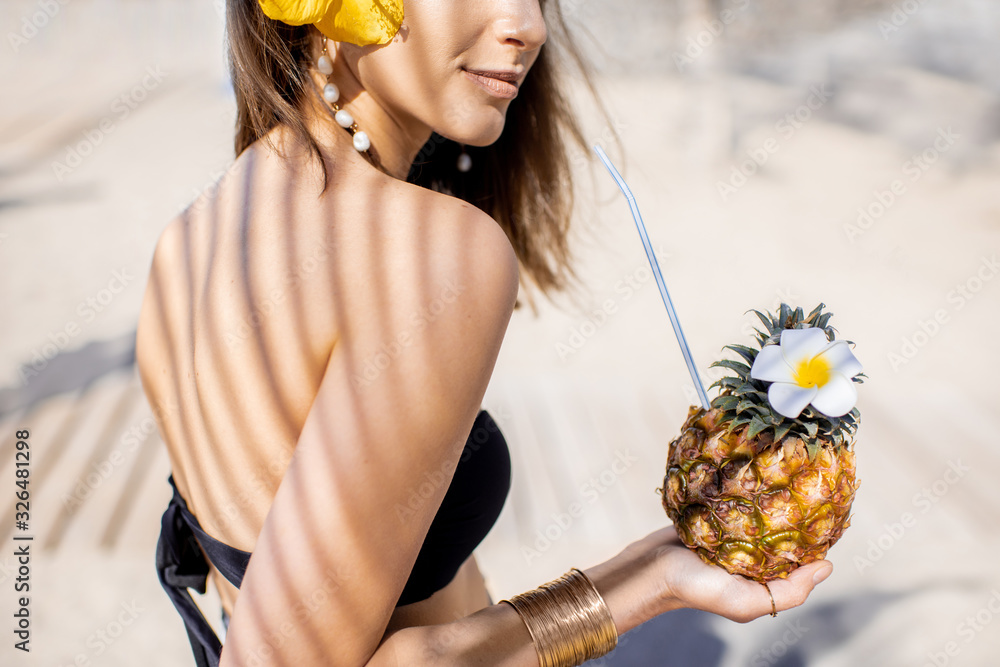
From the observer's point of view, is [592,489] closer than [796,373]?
No

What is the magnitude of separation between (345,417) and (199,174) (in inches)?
213

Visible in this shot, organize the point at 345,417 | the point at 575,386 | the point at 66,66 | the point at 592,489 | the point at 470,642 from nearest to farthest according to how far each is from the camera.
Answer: the point at 345,417 < the point at 470,642 < the point at 592,489 < the point at 575,386 < the point at 66,66

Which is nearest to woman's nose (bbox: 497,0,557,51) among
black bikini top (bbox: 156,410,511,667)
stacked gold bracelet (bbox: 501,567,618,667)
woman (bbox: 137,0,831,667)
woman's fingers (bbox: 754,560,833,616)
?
woman (bbox: 137,0,831,667)

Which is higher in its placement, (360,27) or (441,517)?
(360,27)

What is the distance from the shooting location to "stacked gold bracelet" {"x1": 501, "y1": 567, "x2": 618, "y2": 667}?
1.19 metres

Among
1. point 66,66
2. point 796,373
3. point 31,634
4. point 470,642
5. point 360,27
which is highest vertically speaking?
point 360,27

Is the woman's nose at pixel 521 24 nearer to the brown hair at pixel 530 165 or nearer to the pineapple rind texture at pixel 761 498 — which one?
the brown hair at pixel 530 165

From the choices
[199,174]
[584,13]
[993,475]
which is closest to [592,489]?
[993,475]

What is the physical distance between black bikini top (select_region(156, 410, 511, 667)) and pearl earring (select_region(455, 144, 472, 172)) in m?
0.70

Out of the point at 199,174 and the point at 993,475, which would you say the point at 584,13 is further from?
the point at 993,475

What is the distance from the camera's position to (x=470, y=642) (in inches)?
42.1

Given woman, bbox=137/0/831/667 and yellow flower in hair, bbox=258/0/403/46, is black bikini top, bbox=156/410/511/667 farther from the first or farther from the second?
yellow flower in hair, bbox=258/0/403/46

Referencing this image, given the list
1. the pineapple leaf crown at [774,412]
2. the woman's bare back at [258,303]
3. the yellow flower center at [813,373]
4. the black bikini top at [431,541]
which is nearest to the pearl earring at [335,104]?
the woman's bare back at [258,303]

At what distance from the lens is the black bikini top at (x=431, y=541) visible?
50.4 inches
